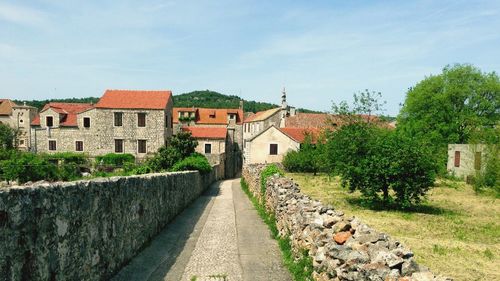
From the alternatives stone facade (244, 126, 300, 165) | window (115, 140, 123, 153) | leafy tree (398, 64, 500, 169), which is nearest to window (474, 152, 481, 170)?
leafy tree (398, 64, 500, 169)

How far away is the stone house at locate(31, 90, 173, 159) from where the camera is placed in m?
42.4

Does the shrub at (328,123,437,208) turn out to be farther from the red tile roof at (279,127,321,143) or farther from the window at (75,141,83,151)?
the window at (75,141,83,151)

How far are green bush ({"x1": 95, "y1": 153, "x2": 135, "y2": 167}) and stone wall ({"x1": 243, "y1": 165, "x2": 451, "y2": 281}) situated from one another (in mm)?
31918

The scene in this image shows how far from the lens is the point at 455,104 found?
46.3 metres

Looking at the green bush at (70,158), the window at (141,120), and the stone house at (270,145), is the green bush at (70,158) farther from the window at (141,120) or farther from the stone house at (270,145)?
the stone house at (270,145)

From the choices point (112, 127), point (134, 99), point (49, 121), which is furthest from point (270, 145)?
point (49, 121)

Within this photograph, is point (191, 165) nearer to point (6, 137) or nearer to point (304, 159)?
point (304, 159)

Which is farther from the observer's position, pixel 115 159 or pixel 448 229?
pixel 115 159

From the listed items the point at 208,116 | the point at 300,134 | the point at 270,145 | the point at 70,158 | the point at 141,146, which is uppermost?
the point at 208,116

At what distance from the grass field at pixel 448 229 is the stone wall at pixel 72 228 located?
6.90m

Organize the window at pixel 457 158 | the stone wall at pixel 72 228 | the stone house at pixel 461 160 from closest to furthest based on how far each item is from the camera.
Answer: the stone wall at pixel 72 228 → the stone house at pixel 461 160 → the window at pixel 457 158

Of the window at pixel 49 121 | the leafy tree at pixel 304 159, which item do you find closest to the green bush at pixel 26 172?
the window at pixel 49 121

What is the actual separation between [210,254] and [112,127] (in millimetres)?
36150

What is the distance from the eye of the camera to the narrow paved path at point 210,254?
7.95m
